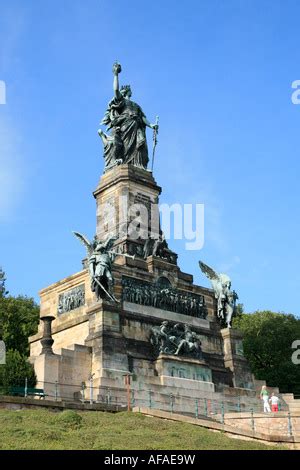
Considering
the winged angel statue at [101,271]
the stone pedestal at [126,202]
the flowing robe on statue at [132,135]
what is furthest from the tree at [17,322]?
the flowing robe on statue at [132,135]

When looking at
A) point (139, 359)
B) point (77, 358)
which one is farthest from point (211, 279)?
point (77, 358)

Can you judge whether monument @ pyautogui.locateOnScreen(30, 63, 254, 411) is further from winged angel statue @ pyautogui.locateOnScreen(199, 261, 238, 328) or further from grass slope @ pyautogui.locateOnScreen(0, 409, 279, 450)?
grass slope @ pyautogui.locateOnScreen(0, 409, 279, 450)

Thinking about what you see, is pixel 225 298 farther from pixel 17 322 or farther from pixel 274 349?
pixel 17 322

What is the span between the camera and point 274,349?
54656 millimetres

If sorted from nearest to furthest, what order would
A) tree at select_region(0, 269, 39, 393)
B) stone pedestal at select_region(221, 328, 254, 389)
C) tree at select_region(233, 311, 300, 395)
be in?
stone pedestal at select_region(221, 328, 254, 389)
tree at select_region(0, 269, 39, 393)
tree at select_region(233, 311, 300, 395)

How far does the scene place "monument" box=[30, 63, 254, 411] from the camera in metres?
33.5

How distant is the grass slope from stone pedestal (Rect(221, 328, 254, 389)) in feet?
46.9

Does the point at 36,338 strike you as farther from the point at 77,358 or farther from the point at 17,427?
the point at 17,427

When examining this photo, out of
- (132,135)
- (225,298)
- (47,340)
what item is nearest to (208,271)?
(225,298)

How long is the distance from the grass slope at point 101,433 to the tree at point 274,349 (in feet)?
88.4

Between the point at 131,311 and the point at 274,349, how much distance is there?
21205 mm

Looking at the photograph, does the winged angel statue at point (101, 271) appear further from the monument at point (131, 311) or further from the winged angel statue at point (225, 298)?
the winged angel statue at point (225, 298)

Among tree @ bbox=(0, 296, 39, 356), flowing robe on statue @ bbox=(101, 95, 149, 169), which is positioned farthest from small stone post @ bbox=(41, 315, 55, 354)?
flowing robe on statue @ bbox=(101, 95, 149, 169)
